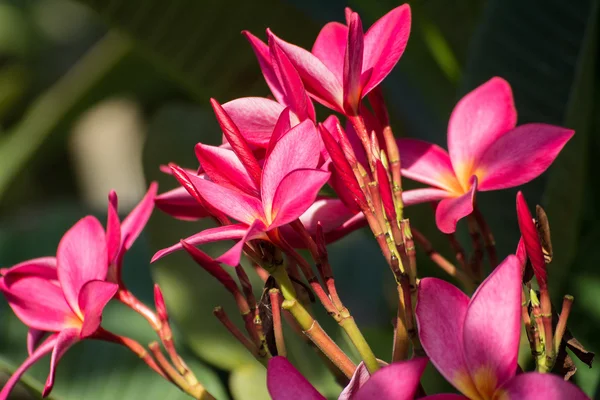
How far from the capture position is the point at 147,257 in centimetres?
113

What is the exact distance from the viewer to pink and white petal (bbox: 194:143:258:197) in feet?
1.72

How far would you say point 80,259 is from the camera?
23.4 inches


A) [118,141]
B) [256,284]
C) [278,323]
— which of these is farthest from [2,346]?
[118,141]

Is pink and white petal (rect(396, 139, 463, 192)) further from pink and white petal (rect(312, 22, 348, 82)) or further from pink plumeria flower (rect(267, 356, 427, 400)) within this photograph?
pink plumeria flower (rect(267, 356, 427, 400))

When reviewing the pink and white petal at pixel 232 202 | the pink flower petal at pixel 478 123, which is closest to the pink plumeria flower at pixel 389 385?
the pink and white petal at pixel 232 202

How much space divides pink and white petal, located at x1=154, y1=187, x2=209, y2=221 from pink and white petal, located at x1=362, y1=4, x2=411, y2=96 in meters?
0.15

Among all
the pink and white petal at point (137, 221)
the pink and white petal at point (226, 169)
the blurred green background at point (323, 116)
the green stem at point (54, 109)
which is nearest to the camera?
the pink and white petal at point (226, 169)

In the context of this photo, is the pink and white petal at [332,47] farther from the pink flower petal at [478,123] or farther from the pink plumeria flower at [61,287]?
the pink plumeria flower at [61,287]

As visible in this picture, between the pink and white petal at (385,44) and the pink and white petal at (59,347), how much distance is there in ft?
0.86

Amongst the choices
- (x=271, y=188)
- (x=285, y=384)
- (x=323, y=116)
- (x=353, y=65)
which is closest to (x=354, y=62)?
(x=353, y=65)

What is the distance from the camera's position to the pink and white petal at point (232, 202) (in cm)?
50

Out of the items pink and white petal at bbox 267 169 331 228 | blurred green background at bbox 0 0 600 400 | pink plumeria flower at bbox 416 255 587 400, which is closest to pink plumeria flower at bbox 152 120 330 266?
pink and white petal at bbox 267 169 331 228

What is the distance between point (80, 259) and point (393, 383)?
10.5 inches

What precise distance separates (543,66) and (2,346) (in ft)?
2.22
